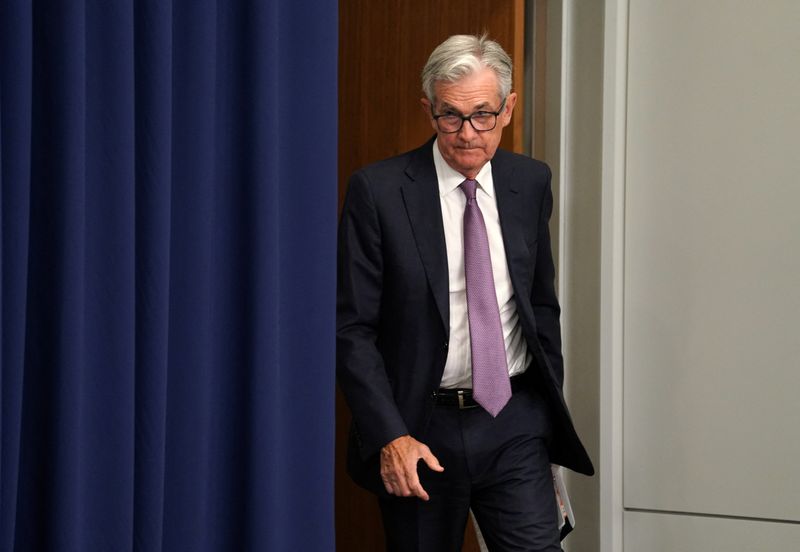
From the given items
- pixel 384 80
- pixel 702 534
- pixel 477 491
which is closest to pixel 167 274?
pixel 477 491

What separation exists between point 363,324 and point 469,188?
0.38 meters

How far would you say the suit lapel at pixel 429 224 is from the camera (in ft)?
7.58

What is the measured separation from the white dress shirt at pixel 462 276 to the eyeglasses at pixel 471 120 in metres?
0.10

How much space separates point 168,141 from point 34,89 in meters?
0.21

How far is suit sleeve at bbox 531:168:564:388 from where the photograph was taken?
2508mm

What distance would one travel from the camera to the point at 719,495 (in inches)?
124

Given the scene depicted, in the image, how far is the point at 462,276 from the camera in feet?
7.79

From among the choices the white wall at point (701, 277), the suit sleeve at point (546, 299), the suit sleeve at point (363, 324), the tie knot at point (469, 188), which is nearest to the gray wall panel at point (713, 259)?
the white wall at point (701, 277)

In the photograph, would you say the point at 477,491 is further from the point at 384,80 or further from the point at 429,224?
the point at 384,80

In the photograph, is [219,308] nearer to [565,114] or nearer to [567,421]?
[567,421]

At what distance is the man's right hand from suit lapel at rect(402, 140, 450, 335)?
26 cm

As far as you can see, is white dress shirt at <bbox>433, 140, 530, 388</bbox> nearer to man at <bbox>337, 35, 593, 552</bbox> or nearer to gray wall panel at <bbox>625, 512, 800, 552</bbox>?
man at <bbox>337, 35, 593, 552</bbox>

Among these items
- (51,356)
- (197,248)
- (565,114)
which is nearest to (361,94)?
(565,114)

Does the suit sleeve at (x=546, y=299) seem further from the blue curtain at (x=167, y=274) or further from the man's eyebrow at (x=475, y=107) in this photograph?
the blue curtain at (x=167, y=274)
